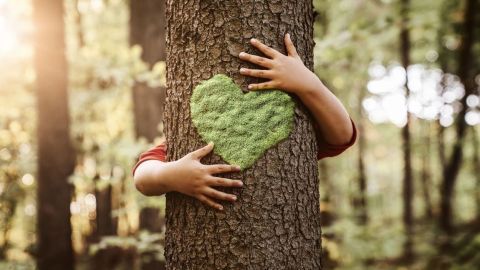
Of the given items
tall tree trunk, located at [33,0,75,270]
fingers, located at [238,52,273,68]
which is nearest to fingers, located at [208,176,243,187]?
fingers, located at [238,52,273,68]

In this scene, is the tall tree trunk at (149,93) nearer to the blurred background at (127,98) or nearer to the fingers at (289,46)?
the blurred background at (127,98)

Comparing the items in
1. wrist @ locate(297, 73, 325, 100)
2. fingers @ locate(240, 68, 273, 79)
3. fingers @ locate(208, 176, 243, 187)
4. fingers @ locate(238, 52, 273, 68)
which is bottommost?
fingers @ locate(208, 176, 243, 187)

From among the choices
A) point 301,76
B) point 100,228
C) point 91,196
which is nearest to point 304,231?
point 301,76

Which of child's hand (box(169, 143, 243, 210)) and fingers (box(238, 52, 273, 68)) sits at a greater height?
fingers (box(238, 52, 273, 68))

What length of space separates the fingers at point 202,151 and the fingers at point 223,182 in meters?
0.11

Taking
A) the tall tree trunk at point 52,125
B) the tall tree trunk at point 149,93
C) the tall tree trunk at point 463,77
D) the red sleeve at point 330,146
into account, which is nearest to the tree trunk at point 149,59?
the tall tree trunk at point 149,93

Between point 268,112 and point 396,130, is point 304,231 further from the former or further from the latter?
point 396,130

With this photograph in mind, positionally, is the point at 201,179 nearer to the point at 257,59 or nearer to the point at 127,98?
the point at 257,59

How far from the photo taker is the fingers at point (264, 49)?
65.4 inches

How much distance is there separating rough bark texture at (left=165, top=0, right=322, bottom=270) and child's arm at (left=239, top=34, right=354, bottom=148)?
42 millimetres

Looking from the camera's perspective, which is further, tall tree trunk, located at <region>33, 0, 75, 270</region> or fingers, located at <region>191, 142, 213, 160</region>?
tall tree trunk, located at <region>33, 0, 75, 270</region>

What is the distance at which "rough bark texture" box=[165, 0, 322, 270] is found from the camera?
164 cm

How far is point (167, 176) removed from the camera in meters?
1.72

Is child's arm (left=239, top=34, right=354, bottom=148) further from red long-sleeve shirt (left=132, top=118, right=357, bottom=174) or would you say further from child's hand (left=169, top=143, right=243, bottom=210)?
child's hand (left=169, top=143, right=243, bottom=210)
